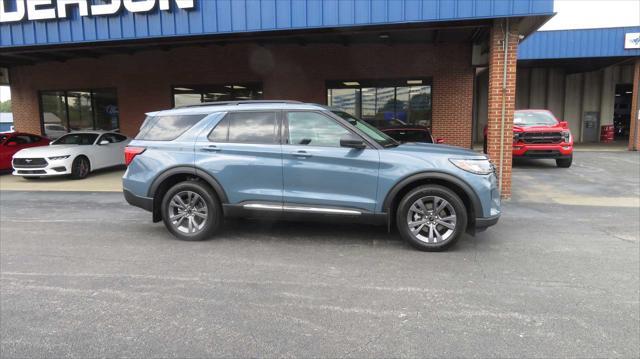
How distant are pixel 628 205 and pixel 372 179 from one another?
5.69 m

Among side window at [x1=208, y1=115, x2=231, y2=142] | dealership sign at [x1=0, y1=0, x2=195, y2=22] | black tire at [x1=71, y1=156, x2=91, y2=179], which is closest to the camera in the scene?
side window at [x1=208, y1=115, x2=231, y2=142]

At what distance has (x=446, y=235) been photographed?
5340 mm

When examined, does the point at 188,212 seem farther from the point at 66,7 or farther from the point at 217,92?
the point at 217,92

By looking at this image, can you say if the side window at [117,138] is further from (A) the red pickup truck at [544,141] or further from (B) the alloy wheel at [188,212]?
(A) the red pickup truck at [544,141]

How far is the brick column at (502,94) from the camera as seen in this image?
8469 millimetres

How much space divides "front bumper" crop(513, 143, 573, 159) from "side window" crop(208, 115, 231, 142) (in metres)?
10.7

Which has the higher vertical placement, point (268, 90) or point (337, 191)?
point (268, 90)

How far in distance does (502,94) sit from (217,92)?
425 inches

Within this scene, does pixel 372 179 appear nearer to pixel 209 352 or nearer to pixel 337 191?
pixel 337 191

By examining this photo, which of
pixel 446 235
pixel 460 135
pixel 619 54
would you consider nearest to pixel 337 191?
pixel 446 235

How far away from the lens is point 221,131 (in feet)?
19.6

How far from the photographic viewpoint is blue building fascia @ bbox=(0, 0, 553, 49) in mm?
8055

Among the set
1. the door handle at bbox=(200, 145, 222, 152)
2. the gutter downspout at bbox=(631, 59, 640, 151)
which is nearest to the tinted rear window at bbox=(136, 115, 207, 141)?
the door handle at bbox=(200, 145, 222, 152)

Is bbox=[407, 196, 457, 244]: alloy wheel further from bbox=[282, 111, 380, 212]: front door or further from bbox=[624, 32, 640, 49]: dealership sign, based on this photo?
bbox=[624, 32, 640, 49]: dealership sign
